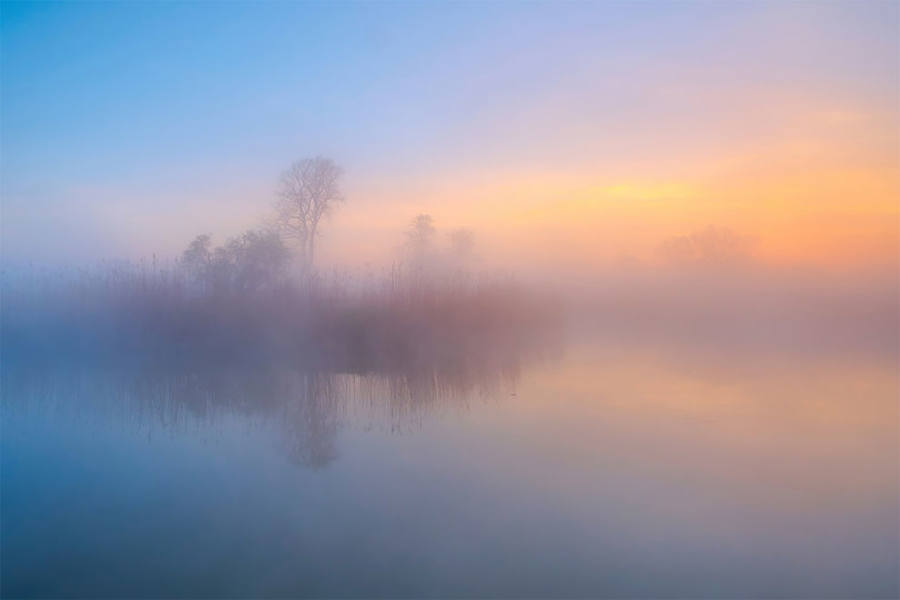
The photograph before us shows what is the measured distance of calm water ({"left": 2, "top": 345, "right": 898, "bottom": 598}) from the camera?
9.37 feet

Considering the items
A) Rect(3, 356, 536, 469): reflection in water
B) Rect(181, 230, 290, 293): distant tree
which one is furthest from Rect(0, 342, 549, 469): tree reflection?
Rect(181, 230, 290, 293): distant tree

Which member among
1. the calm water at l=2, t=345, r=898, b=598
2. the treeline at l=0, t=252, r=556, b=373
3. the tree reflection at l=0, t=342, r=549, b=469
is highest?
the treeline at l=0, t=252, r=556, b=373

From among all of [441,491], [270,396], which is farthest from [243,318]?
[441,491]

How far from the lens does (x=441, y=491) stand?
3918 millimetres

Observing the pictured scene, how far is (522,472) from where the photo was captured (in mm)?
4320

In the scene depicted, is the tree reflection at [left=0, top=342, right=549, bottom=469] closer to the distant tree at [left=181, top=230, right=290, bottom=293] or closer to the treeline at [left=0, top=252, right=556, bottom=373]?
the treeline at [left=0, top=252, right=556, bottom=373]

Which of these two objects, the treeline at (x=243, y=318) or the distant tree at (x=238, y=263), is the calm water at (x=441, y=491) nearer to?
the treeline at (x=243, y=318)

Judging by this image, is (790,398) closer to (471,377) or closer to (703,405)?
(703,405)

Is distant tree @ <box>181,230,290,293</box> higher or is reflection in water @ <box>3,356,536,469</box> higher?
distant tree @ <box>181,230,290,293</box>

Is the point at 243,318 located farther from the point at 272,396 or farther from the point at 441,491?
the point at 441,491

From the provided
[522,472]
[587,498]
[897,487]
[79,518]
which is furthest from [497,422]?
[79,518]

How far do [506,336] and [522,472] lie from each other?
24.1 ft

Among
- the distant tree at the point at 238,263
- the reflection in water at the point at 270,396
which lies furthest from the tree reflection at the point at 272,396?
the distant tree at the point at 238,263

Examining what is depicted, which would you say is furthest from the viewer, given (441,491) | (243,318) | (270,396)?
(243,318)
